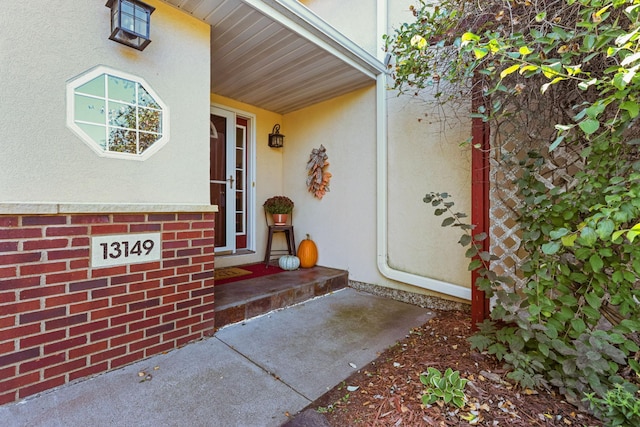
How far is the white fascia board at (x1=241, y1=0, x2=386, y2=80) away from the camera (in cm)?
208

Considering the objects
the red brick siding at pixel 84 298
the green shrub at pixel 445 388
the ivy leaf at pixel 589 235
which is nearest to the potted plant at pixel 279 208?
the red brick siding at pixel 84 298

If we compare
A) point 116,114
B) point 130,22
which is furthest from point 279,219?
point 130,22

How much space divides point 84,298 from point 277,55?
244 cm

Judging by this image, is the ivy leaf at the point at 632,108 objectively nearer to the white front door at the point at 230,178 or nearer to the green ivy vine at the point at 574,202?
the green ivy vine at the point at 574,202

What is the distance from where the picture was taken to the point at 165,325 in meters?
1.97

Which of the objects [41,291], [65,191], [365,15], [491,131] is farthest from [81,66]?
[365,15]

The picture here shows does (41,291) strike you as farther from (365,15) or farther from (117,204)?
(365,15)

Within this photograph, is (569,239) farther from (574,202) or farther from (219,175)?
(219,175)

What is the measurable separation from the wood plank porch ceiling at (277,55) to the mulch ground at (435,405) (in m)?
2.59

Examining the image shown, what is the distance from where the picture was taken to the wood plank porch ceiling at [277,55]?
2086 mm

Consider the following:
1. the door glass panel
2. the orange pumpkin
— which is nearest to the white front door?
the door glass panel

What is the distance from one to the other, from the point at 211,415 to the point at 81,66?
207 cm

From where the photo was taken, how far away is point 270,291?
8.98ft

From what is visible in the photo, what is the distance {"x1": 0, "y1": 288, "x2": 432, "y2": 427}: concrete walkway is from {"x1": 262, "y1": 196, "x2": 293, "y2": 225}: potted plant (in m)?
1.70
